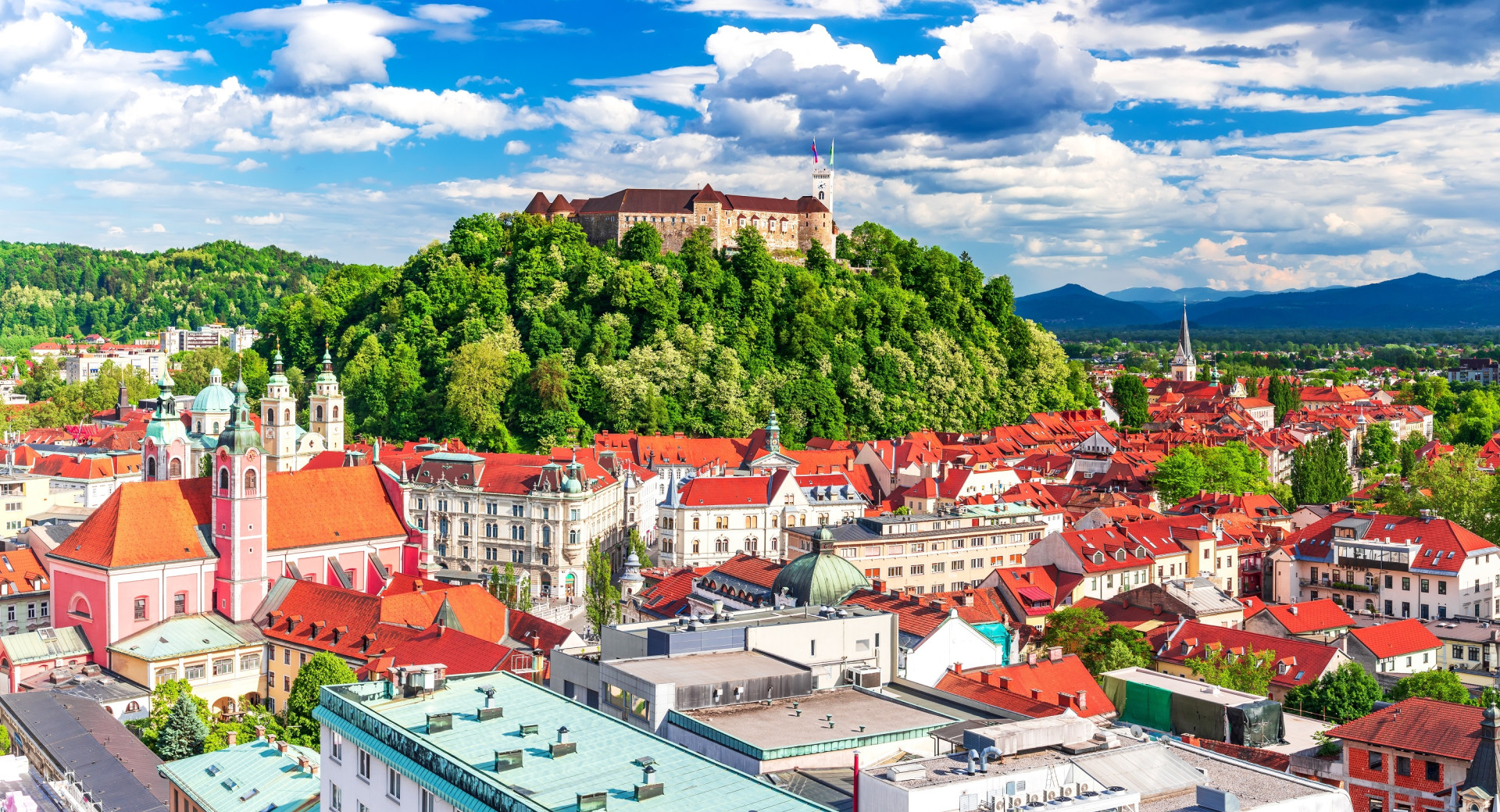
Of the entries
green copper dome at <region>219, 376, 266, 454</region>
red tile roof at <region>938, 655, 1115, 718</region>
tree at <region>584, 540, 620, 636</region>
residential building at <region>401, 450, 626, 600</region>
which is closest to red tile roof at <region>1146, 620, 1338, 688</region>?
red tile roof at <region>938, 655, 1115, 718</region>

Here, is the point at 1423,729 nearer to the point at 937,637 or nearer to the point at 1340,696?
the point at 1340,696

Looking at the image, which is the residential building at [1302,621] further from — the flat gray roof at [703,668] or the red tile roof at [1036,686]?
the flat gray roof at [703,668]

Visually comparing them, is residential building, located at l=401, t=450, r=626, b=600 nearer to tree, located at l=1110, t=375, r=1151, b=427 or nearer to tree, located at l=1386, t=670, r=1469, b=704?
tree, located at l=1386, t=670, r=1469, b=704

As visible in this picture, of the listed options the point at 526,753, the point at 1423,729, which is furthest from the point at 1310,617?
the point at 526,753

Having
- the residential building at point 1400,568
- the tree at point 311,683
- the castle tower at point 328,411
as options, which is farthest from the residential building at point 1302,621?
the castle tower at point 328,411

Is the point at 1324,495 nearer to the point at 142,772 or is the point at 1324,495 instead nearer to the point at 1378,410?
the point at 1378,410

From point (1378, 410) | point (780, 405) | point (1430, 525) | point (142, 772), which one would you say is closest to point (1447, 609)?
point (1430, 525)
